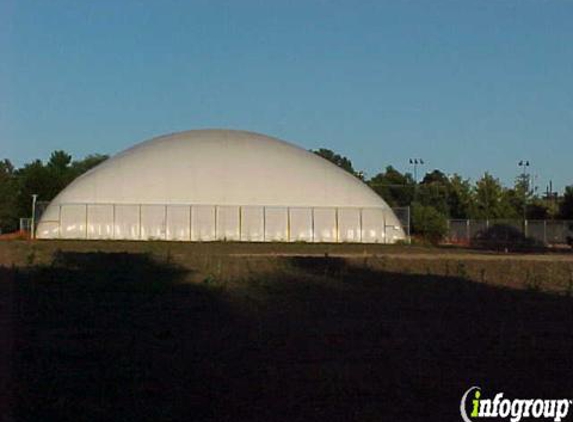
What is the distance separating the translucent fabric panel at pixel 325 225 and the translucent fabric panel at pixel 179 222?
27.0 feet

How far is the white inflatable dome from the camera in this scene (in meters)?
65.3

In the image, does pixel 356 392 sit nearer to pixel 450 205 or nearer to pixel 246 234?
pixel 246 234

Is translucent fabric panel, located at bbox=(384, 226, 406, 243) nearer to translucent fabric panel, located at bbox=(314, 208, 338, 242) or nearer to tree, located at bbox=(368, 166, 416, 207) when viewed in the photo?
translucent fabric panel, located at bbox=(314, 208, 338, 242)

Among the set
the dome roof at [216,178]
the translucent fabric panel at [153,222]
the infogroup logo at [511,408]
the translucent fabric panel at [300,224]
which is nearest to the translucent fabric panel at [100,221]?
the dome roof at [216,178]

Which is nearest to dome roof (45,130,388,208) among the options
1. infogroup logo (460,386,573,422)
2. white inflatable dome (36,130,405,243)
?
white inflatable dome (36,130,405,243)

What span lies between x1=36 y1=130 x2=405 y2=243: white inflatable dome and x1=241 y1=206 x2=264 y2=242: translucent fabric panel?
6 cm

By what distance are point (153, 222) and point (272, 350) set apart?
52.9 meters

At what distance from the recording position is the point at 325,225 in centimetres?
6775

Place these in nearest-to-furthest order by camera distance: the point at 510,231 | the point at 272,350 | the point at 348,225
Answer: the point at 272,350, the point at 348,225, the point at 510,231

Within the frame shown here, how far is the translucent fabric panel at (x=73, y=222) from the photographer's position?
65.4 meters

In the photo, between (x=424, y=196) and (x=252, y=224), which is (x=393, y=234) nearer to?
(x=252, y=224)

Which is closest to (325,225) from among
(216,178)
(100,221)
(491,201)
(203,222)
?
(216,178)

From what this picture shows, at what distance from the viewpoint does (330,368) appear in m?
11.6

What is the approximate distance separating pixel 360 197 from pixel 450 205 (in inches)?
1720
